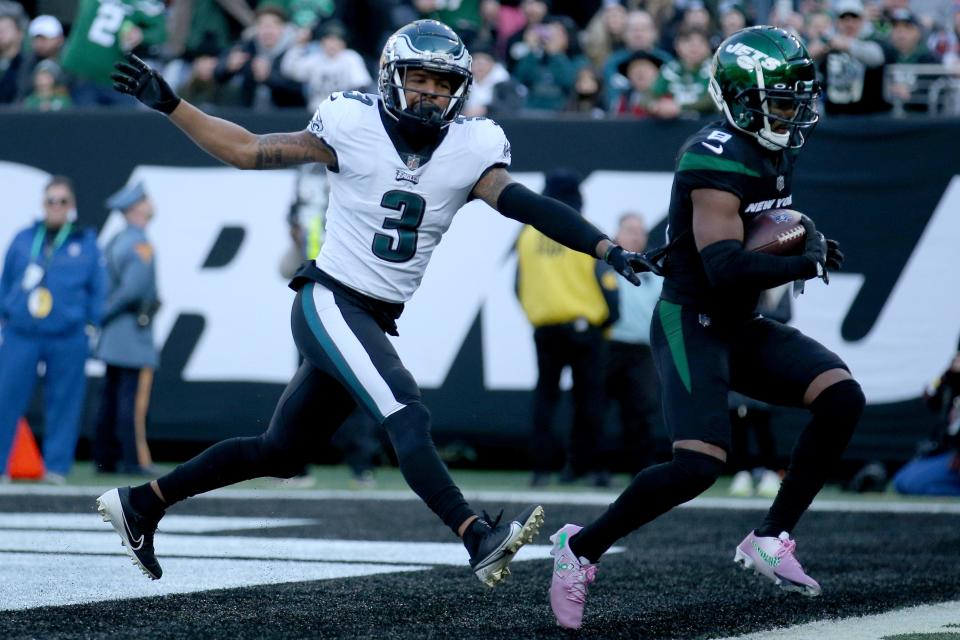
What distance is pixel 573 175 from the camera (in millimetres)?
10148

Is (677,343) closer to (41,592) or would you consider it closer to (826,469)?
(826,469)

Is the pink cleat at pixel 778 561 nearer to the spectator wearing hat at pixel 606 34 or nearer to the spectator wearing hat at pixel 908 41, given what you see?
the spectator wearing hat at pixel 908 41

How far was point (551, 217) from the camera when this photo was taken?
202 inches

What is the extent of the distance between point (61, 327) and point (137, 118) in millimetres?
2041

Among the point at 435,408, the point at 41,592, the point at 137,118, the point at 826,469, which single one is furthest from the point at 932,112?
the point at 41,592

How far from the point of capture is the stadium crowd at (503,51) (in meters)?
11.7

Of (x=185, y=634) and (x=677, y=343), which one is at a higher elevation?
(x=677, y=343)

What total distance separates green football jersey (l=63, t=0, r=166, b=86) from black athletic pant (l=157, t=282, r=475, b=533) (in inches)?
315

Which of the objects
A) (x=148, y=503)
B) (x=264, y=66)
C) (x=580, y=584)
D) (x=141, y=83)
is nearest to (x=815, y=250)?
(x=580, y=584)

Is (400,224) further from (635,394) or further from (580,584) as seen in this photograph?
(635,394)

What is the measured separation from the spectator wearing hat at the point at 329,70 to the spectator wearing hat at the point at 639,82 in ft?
6.38

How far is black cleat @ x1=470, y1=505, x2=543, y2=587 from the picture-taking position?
4699mm

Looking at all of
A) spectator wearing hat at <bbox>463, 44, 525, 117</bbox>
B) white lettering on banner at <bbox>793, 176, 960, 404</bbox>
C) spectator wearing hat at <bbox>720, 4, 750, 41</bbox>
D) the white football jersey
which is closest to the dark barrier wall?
white lettering on banner at <bbox>793, 176, 960, 404</bbox>

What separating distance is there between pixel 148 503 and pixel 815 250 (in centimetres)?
231
